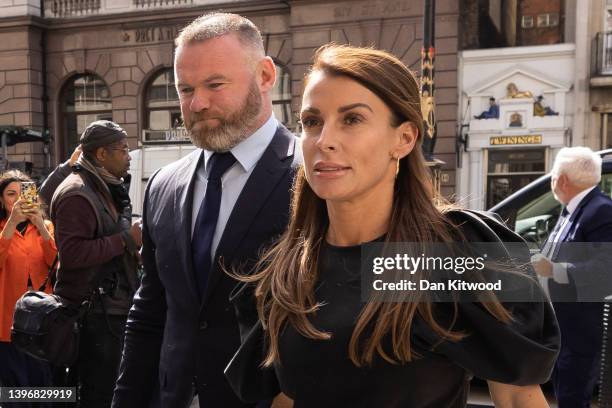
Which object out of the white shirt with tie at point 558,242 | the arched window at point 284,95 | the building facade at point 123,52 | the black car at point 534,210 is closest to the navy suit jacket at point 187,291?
the white shirt with tie at point 558,242

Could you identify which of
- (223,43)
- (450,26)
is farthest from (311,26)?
(223,43)

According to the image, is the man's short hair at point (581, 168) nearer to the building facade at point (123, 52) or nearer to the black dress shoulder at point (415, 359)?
the black dress shoulder at point (415, 359)

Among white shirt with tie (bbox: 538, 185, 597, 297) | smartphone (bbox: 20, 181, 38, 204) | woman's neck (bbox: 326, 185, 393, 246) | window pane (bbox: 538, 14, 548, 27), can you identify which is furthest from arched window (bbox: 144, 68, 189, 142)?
woman's neck (bbox: 326, 185, 393, 246)

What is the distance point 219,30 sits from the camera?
1975 millimetres

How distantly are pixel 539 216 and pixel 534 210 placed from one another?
0.06 m

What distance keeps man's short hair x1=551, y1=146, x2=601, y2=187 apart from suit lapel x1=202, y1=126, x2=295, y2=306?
8.35 feet

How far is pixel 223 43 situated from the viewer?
1965mm

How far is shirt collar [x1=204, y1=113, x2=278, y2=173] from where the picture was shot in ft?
6.73

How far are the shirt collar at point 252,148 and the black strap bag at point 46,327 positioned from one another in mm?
1699

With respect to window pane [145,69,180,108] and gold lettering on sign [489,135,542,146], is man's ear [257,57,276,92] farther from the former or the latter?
window pane [145,69,180,108]

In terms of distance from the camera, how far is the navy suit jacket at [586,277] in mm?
3689

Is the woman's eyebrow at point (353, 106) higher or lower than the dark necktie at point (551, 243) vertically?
higher

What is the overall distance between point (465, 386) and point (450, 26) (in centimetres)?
1579

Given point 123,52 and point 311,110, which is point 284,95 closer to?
point 123,52
